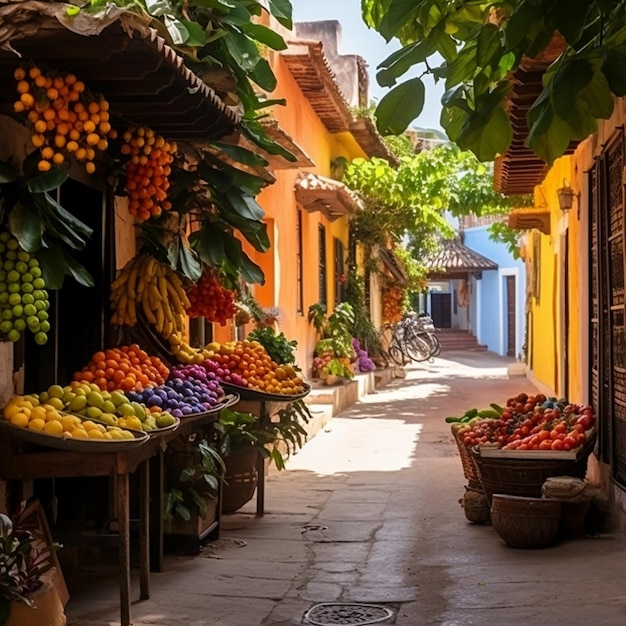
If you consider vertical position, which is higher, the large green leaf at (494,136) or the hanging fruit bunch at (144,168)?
the hanging fruit bunch at (144,168)

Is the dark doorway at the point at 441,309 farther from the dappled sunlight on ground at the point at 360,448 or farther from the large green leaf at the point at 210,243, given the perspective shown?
the large green leaf at the point at 210,243

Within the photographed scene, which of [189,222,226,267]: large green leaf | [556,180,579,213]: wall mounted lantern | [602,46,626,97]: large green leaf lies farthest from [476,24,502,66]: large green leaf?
[556,180,579,213]: wall mounted lantern

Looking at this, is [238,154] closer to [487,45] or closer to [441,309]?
[487,45]

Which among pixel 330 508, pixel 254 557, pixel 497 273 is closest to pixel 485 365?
pixel 497 273

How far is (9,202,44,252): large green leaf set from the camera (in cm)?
445

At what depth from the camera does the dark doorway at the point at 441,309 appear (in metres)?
47.8

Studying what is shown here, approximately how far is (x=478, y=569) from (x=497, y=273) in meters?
31.3

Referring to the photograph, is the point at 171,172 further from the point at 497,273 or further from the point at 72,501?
the point at 497,273

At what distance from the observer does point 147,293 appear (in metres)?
6.41

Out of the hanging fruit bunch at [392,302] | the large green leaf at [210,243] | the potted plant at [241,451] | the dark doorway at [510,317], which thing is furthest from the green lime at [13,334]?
the dark doorway at [510,317]

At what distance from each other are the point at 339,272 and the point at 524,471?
13.9 meters

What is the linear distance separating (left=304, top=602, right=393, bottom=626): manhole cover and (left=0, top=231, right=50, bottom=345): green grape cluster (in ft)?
6.96

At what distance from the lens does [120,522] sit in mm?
4855

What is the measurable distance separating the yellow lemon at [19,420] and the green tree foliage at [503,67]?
9.02 feet
